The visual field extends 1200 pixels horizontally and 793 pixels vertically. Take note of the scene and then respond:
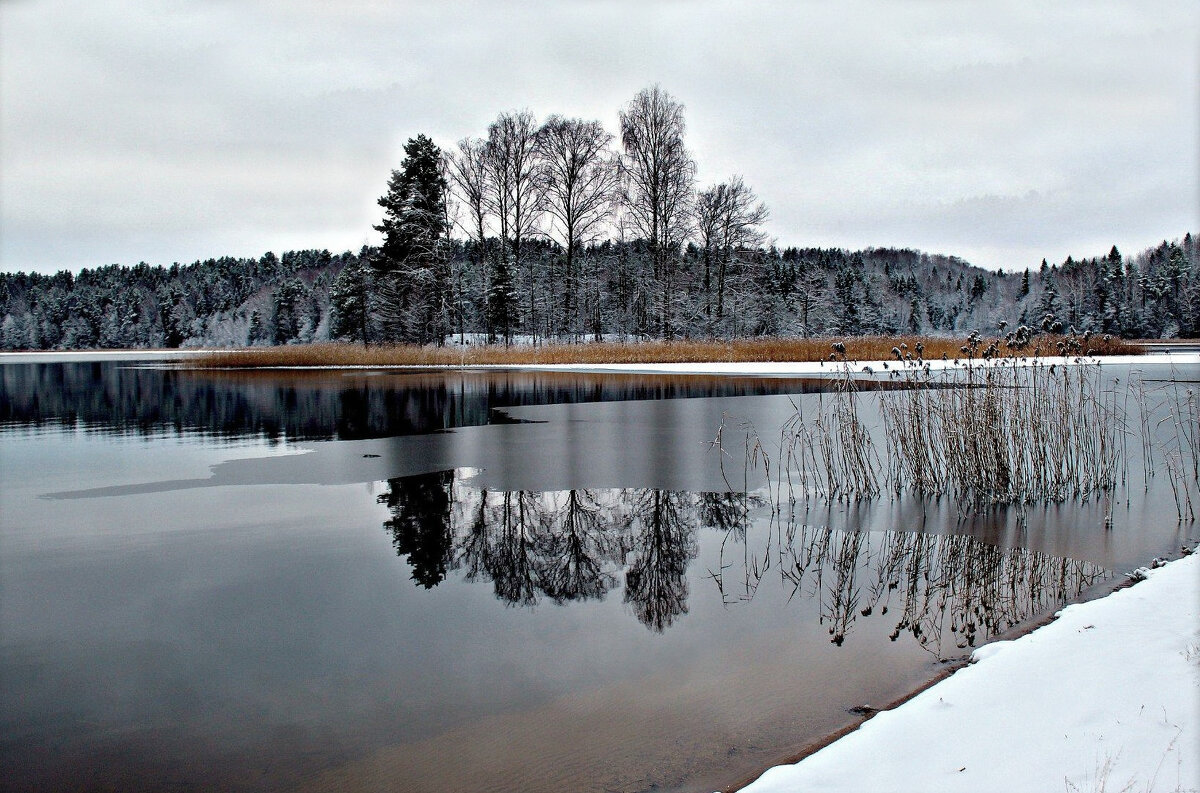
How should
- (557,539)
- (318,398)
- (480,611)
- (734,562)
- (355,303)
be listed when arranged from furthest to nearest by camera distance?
(355,303), (318,398), (557,539), (734,562), (480,611)

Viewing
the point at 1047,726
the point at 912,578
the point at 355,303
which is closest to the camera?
the point at 1047,726

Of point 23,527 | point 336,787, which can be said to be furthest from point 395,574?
point 23,527

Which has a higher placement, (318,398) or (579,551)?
(318,398)

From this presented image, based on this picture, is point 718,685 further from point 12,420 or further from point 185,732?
point 12,420

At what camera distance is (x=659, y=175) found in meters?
38.3

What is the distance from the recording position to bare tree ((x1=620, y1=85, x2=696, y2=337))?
37625 mm

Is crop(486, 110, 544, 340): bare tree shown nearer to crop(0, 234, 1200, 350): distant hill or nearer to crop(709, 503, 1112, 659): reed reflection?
crop(0, 234, 1200, 350): distant hill

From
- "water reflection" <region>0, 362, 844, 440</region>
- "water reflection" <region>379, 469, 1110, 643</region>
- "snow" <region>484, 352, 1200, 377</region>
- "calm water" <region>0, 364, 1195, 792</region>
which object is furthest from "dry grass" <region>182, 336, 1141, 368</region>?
"water reflection" <region>379, 469, 1110, 643</region>

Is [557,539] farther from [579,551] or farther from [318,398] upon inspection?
[318,398]

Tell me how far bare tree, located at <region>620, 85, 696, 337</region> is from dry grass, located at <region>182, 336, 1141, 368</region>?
546cm

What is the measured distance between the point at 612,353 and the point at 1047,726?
3011 cm

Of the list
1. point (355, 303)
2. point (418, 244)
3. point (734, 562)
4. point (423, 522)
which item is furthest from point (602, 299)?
point (734, 562)

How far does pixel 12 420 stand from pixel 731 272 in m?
43.4

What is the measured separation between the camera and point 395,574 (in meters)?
5.72
